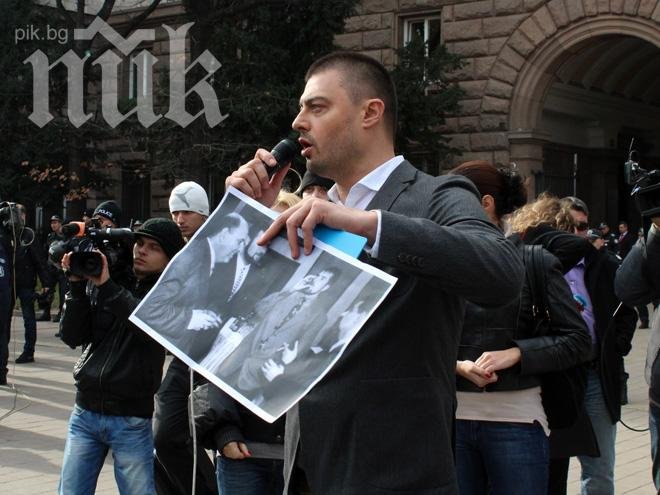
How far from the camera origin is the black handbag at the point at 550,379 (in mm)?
3957

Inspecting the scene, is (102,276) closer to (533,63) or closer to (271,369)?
(271,369)

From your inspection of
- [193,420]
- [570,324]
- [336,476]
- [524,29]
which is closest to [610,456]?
[570,324]

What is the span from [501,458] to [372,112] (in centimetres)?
184

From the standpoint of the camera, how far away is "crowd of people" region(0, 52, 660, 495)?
86.8 inches

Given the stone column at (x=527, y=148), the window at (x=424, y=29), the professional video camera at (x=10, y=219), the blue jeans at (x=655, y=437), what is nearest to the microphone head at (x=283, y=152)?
the blue jeans at (x=655, y=437)

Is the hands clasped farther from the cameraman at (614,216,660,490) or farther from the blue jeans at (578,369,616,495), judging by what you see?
the blue jeans at (578,369,616,495)

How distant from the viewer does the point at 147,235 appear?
4520mm

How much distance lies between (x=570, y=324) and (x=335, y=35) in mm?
17995

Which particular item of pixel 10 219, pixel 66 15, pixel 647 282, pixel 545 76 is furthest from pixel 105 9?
pixel 647 282

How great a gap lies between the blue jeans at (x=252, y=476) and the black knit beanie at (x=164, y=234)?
1.20 meters

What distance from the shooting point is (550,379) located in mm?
4051

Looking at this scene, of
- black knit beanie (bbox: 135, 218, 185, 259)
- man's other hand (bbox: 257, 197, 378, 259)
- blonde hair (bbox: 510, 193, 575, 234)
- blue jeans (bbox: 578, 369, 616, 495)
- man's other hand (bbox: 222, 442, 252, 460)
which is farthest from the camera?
blue jeans (bbox: 578, 369, 616, 495)

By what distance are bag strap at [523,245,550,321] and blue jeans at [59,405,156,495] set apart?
5.92 feet

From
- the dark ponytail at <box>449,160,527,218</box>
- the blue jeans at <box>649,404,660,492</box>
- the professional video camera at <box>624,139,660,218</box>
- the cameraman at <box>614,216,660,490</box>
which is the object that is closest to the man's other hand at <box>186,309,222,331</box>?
the dark ponytail at <box>449,160,527,218</box>
